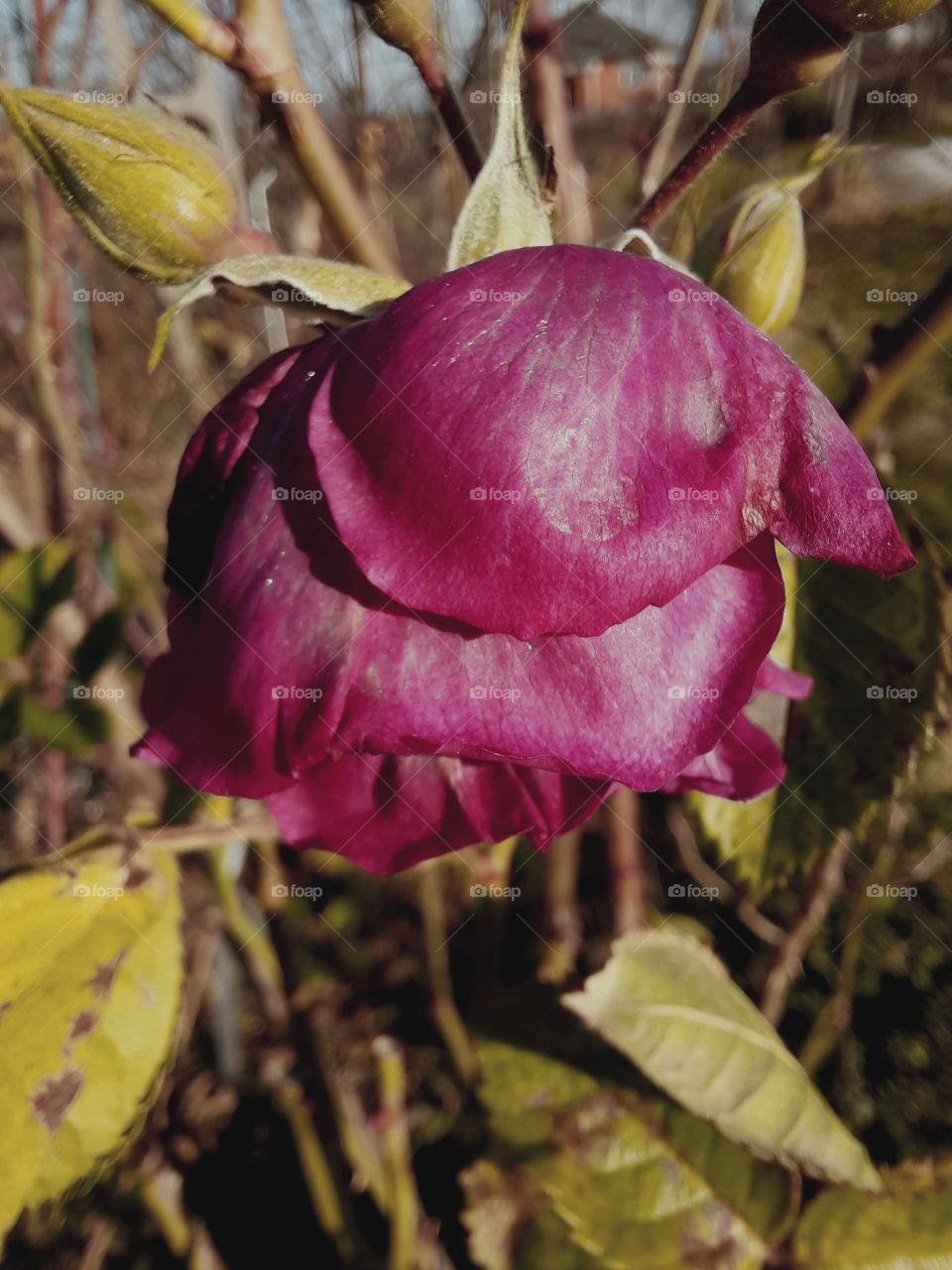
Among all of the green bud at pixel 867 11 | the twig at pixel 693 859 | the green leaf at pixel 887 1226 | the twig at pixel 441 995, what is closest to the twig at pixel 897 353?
the green bud at pixel 867 11

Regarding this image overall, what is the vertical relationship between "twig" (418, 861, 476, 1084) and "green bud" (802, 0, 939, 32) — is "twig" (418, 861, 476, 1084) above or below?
below

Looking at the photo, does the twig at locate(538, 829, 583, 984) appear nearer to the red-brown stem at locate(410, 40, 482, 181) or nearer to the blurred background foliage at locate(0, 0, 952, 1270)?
the blurred background foliage at locate(0, 0, 952, 1270)

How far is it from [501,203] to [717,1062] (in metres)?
0.43

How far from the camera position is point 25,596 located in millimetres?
645

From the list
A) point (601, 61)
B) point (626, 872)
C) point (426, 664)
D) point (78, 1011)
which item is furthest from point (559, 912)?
point (601, 61)

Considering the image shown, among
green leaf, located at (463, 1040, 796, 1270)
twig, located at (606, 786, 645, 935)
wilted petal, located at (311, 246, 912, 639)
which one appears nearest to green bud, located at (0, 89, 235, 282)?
wilted petal, located at (311, 246, 912, 639)

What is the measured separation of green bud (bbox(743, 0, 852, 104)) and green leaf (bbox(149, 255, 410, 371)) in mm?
142

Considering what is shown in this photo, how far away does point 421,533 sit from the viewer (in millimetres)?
275

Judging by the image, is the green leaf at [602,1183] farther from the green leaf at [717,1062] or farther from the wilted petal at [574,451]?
the wilted petal at [574,451]

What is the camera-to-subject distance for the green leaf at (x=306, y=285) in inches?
12.5

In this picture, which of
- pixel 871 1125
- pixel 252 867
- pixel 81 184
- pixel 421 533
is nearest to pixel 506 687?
pixel 421 533

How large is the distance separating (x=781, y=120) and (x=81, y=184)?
127 cm

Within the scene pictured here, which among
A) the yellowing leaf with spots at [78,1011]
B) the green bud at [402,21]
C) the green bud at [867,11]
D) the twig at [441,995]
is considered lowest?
the twig at [441,995]

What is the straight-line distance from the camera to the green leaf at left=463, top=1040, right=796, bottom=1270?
1.98 feet
